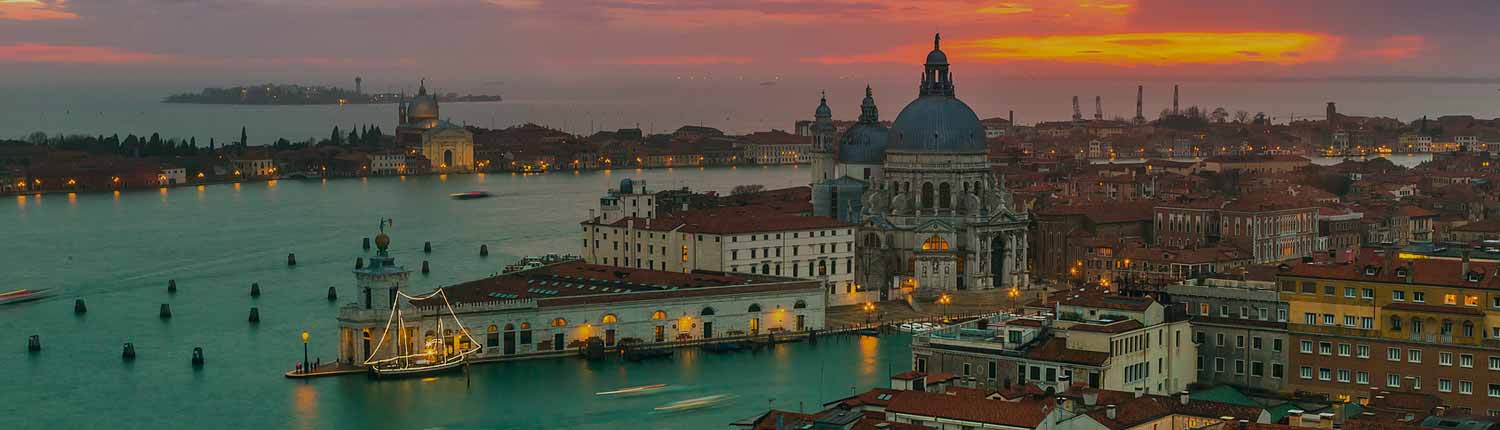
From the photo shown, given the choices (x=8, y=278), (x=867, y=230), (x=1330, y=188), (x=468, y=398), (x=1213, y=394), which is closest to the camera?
(x=1213, y=394)

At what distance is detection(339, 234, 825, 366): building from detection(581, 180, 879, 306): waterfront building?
151 centimetres

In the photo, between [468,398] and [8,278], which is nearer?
[468,398]

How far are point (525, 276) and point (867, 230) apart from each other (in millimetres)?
6286

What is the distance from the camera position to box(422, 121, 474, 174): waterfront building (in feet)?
315

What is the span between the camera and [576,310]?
89.9 ft

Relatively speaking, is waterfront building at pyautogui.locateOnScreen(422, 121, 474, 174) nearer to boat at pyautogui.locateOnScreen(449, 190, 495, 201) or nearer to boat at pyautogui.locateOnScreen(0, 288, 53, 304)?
boat at pyautogui.locateOnScreen(449, 190, 495, 201)

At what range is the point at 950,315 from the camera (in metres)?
31.7

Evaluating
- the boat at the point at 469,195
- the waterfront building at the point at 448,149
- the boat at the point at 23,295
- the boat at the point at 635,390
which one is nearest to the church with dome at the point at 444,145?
the waterfront building at the point at 448,149

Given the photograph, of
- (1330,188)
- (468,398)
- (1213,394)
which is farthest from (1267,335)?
(1330,188)

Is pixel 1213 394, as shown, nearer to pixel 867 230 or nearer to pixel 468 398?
pixel 468 398

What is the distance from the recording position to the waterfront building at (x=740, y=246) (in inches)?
1283

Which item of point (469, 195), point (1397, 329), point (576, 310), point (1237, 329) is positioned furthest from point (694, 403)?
point (469, 195)

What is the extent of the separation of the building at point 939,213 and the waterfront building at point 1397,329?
1361 centimetres

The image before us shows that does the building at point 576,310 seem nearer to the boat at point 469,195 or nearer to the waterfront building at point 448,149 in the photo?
the boat at point 469,195
